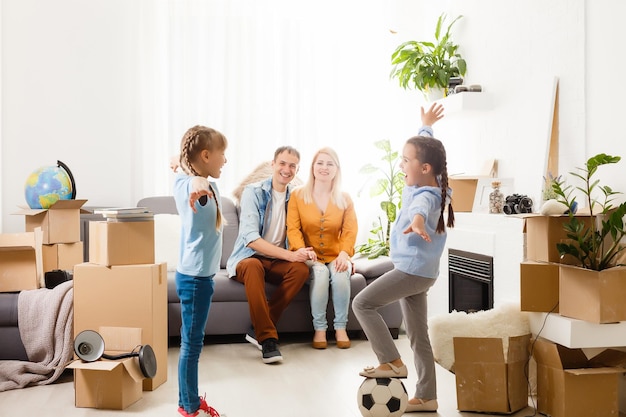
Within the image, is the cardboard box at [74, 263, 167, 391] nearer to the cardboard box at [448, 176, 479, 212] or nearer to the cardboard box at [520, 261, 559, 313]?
the cardboard box at [520, 261, 559, 313]

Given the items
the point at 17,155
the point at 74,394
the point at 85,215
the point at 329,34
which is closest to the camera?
the point at 74,394

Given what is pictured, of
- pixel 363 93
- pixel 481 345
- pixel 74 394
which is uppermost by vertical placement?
pixel 363 93

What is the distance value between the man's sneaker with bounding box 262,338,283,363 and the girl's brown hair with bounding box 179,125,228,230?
3.98 ft

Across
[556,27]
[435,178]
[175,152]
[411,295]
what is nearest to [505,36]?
[556,27]

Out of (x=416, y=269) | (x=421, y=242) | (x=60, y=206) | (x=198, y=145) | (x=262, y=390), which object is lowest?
(x=262, y=390)

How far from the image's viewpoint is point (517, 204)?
3.41 meters

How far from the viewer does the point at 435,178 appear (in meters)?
2.71

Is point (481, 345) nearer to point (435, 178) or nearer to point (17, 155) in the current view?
point (435, 178)

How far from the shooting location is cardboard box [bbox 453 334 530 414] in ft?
8.87

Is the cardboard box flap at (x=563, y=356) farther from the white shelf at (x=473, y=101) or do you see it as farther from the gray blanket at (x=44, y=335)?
the gray blanket at (x=44, y=335)

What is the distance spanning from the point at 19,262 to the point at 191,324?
54.4 inches

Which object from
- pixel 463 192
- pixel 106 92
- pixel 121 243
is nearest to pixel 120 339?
pixel 121 243

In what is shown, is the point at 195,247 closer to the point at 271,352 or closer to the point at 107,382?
the point at 107,382

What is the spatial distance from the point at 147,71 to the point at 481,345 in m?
3.46
